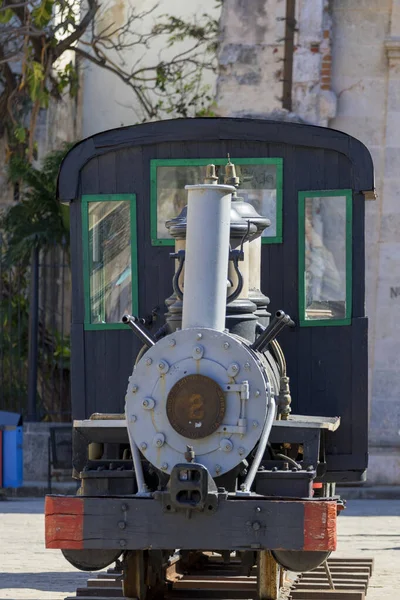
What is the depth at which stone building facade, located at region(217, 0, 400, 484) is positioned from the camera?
16.4 meters

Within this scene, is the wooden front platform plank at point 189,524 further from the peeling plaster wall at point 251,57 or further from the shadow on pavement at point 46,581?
the peeling plaster wall at point 251,57

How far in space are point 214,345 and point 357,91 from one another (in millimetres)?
10192

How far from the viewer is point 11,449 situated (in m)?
16.3

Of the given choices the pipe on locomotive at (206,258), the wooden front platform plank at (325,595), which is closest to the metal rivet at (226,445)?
the pipe on locomotive at (206,258)

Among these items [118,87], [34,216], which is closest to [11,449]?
[34,216]

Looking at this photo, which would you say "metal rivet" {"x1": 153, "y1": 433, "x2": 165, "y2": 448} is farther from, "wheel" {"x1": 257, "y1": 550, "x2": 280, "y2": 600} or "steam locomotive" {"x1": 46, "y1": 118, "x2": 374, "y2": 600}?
"wheel" {"x1": 257, "y1": 550, "x2": 280, "y2": 600}

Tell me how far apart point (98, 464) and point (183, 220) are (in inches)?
57.7

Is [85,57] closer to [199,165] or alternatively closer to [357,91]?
[357,91]

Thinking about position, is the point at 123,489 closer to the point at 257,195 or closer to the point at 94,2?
the point at 257,195

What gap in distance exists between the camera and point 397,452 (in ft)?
53.6

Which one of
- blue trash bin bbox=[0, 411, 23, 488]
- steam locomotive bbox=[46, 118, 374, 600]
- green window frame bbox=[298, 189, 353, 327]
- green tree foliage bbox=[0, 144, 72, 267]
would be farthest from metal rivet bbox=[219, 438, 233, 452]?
green tree foliage bbox=[0, 144, 72, 267]

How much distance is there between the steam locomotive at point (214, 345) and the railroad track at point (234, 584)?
0.80 ft

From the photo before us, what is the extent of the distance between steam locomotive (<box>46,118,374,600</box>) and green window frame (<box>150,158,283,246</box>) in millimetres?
12

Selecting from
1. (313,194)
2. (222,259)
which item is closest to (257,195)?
(313,194)
